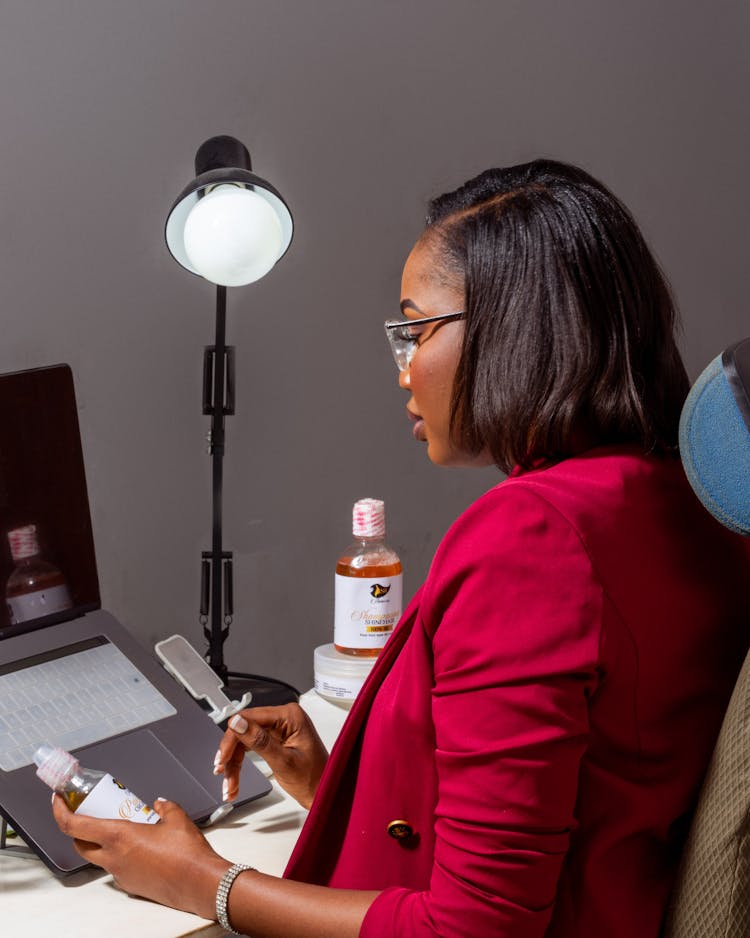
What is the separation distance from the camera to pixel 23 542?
1135 mm

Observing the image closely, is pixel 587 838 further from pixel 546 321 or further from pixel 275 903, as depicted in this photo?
pixel 546 321

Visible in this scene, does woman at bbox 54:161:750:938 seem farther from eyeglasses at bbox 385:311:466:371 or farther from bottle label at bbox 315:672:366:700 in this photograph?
bottle label at bbox 315:672:366:700

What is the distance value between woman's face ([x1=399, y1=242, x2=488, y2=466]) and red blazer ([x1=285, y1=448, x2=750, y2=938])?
0.12m

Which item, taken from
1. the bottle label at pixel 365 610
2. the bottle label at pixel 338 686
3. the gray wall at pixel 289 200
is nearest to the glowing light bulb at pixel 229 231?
the gray wall at pixel 289 200

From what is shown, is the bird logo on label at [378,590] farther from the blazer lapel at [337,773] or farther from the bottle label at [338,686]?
the blazer lapel at [337,773]

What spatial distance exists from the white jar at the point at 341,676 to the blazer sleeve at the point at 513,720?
23.4 inches

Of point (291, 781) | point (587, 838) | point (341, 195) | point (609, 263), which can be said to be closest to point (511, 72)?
point (341, 195)

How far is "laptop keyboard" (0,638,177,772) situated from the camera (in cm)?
99

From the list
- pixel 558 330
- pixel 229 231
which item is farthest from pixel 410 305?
Answer: pixel 229 231

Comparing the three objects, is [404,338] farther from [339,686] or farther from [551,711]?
[339,686]

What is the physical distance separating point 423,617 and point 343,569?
0.64m

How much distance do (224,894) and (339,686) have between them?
0.53 m

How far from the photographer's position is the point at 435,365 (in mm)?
853

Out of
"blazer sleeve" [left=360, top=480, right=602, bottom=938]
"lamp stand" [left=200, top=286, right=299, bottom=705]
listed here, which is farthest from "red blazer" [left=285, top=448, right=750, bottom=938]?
"lamp stand" [left=200, top=286, right=299, bottom=705]
